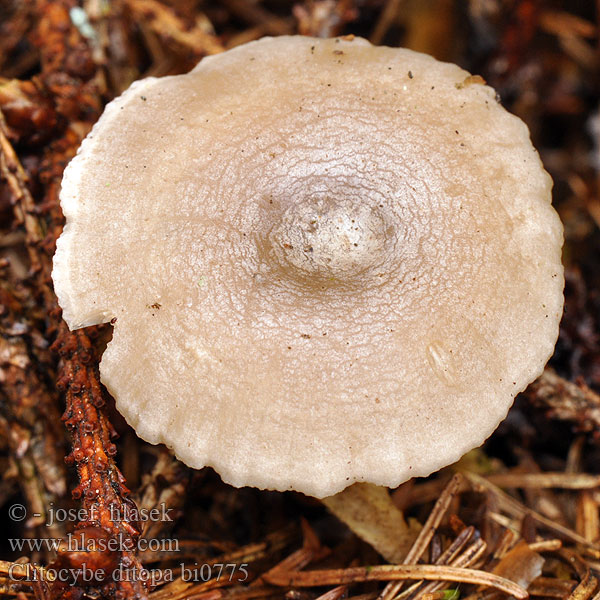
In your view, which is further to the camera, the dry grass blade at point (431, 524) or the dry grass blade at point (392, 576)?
the dry grass blade at point (431, 524)

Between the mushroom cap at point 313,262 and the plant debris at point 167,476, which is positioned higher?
the mushroom cap at point 313,262

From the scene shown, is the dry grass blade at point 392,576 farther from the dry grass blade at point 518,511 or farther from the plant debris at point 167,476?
the dry grass blade at point 518,511

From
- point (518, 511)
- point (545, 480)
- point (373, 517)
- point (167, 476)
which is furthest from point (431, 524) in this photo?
point (167, 476)

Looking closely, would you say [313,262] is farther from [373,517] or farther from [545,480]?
[545,480]

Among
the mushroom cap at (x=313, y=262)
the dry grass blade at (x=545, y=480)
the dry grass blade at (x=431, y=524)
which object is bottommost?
the dry grass blade at (x=545, y=480)

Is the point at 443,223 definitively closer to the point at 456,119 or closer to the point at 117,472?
the point at 456,119

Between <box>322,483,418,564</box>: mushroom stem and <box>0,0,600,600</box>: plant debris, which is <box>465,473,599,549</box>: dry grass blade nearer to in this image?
<box>0,0,600,600</box>: plant debris

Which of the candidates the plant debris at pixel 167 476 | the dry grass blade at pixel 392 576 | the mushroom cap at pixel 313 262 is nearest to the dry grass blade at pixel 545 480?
the plant debris at pixel 167 476
